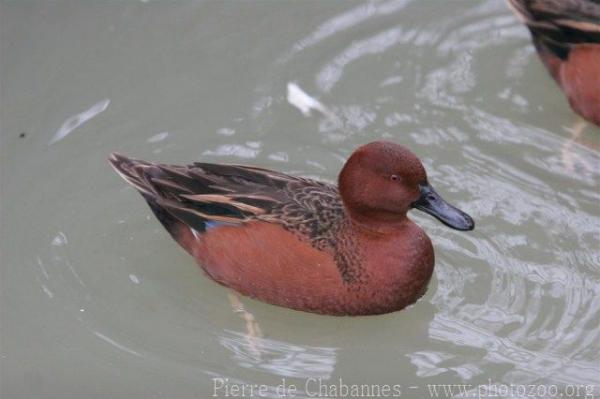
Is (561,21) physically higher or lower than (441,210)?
higher

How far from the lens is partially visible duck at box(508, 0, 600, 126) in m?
7.16

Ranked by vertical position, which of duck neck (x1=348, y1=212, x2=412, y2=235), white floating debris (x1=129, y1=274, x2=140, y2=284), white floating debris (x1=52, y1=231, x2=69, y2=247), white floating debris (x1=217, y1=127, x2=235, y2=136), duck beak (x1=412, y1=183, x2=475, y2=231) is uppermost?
duck beak (x1=412, y1=183, x2=475, y2=231)

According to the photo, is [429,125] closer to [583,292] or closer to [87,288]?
[583,292]

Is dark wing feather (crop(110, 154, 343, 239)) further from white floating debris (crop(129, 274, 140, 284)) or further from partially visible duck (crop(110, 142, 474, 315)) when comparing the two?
white floating debris (crop(129, 274, 140, 284))

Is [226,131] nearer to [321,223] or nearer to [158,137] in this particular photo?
[158,137]

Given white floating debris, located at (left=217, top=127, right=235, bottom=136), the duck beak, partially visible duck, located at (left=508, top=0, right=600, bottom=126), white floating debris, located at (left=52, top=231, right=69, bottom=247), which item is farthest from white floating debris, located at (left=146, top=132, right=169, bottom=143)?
partially visible duck, located at (left=508, top=0, right=600, bottom=126)

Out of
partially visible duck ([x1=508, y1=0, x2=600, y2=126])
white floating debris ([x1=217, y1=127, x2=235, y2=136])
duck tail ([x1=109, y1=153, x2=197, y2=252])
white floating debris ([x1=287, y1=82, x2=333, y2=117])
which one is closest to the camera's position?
duck tail ([x1=109, y1=153, x2=197, y2=252])

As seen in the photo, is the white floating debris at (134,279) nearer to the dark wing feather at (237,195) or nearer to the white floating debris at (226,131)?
the dark wing feather at (237,195)

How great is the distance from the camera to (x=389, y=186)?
5.81 meters

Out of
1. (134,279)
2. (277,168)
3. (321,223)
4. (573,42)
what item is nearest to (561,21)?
(573,42)

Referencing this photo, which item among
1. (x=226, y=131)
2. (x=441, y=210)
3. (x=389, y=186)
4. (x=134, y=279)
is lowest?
(x=134, y=279)

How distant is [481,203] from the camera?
667 cm

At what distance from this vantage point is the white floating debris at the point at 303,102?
7420 millimetres

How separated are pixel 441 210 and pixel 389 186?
0.29m
